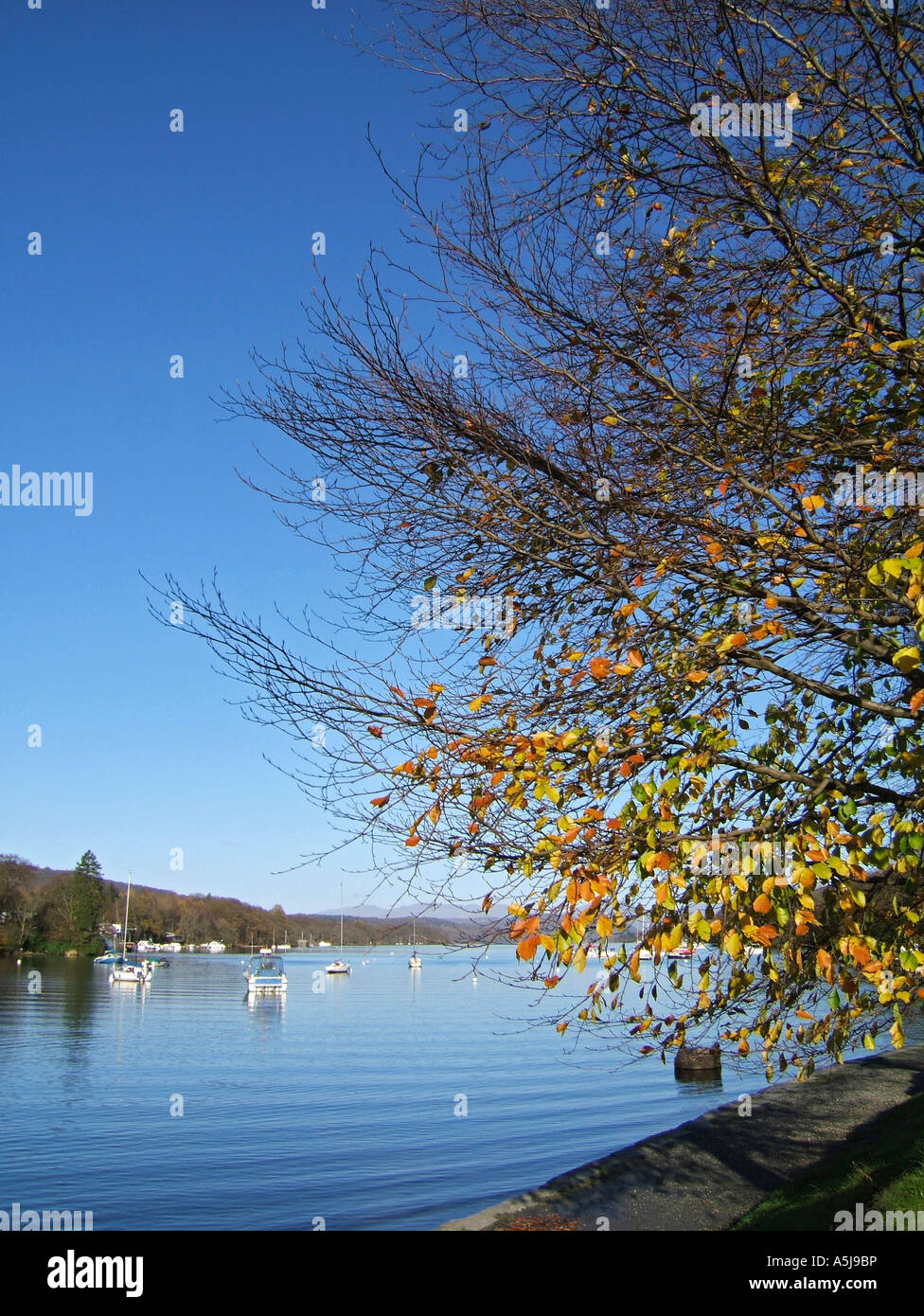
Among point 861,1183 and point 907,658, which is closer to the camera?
point 907,658

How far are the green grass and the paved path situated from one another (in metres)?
1.13

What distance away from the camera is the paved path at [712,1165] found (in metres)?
15.4

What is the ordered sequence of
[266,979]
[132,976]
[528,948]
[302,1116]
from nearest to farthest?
1. [528,948]
2. [302,1116]
3. [266,979]
4. [132,976]

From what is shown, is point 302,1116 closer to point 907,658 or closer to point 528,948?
A: point 528,948

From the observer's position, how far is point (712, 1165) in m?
18.8

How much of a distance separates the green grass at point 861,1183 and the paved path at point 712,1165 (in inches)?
44.4

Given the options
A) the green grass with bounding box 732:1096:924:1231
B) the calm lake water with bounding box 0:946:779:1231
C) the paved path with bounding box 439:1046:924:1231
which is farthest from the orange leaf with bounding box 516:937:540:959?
the paved path with bounding box 439:1046:924:1231

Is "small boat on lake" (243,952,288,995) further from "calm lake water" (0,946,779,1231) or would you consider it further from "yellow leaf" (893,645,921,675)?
"yellow leaf" (893,645,921,675)

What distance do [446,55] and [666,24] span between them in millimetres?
1514

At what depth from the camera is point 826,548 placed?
17.4ft

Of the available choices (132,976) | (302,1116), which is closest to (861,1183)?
(302,1116)

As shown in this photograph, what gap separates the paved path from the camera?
15.4m

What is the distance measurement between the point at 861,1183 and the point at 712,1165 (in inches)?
336

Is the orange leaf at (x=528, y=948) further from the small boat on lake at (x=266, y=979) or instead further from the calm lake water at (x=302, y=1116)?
the small boat on lake at (x=266, y=979)
